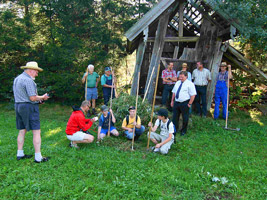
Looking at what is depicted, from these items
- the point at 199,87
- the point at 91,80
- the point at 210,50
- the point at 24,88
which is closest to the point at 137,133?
the point at 24,88

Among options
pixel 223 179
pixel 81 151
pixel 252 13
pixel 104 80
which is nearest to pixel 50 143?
pixel 81 151

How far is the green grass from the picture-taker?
345cm

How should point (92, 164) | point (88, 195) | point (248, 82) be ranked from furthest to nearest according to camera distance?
point (248, 82) < point (92, 164) < point (88, 195)

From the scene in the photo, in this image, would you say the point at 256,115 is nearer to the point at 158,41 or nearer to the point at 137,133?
the point at 158,41

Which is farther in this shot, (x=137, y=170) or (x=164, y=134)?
(x=164, y=134)

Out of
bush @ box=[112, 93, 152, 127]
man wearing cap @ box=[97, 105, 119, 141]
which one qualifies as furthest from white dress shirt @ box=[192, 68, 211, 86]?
man wearing cap @ box=[97, 105, 119, 141]

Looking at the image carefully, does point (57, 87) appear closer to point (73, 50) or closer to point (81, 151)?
point (73, 50)

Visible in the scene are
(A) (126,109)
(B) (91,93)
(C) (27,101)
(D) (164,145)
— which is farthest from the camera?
(B) (91,93)

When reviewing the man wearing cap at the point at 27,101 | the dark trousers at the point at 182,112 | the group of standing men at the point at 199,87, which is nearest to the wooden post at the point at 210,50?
the group of standing men at the point at 199,87

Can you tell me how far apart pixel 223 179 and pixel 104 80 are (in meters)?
5.20

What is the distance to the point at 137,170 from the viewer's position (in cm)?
401

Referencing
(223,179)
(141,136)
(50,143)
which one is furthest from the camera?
(141,136)

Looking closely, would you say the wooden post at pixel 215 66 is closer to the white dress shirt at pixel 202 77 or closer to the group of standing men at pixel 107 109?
the group of standing men at pixel 107 109

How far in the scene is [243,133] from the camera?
256 inches
